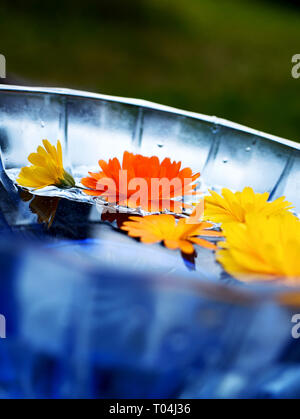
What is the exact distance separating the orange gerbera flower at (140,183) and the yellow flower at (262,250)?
0.08 metres

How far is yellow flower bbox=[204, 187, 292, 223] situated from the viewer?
1.04 feet

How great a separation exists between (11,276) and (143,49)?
5.75 feet

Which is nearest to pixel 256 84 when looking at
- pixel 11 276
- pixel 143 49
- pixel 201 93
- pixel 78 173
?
pixel 201 93

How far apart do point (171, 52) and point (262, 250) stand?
170 centimetres

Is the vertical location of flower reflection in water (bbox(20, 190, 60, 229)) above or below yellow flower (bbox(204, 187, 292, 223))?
below

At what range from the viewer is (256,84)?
64.7 inches

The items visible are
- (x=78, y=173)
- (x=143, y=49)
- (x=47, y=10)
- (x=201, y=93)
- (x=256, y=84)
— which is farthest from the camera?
(x=47, y=10)

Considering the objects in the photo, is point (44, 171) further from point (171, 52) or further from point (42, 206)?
point (171, 52)

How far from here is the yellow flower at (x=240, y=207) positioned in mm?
317

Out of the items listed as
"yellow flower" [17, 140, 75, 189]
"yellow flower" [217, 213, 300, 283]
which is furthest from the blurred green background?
"yellow flower" [217, 213, 300, 283]

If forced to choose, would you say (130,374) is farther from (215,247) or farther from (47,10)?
(47,10)

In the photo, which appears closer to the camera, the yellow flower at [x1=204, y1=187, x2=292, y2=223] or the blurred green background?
the yellow flower at [x1=204, y1=187, x2=292, y2=223]

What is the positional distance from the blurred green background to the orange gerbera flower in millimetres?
995

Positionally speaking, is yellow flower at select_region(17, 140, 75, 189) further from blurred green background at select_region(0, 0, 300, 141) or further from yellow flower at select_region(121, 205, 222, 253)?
blurred green background at select_region(0, 0, 300, 141)
